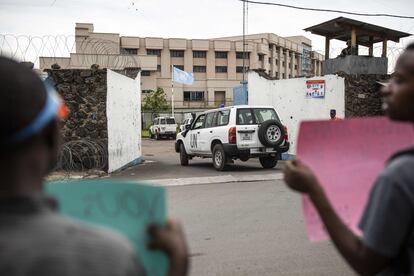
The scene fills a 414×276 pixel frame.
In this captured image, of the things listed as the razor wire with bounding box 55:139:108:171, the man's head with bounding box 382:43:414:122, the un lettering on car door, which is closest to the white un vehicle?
the un lettering on car door

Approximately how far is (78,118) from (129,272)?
1247cm

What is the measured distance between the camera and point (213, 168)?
14.0 meters

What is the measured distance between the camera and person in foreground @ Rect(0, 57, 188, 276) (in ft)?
3.18

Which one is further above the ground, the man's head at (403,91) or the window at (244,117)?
the man's head at (403,91)

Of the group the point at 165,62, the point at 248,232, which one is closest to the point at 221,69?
the point at 165,62

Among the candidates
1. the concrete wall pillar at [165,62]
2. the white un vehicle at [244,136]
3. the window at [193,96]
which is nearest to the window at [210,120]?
the white un vehicle at [244,136]

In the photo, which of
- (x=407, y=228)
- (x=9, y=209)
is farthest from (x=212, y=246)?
(x=9, y=209)

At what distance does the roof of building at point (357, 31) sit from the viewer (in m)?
17.6

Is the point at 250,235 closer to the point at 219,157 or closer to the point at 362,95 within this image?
the point at 219,157

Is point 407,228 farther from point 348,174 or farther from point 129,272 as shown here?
point 129,272

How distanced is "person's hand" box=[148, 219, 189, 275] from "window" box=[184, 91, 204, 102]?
A: 77360 mm

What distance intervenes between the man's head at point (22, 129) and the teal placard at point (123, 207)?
13.1 inches

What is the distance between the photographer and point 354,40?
59.2 ft

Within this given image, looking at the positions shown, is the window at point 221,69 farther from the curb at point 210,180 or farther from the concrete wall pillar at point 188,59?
the curb at point 210,180
